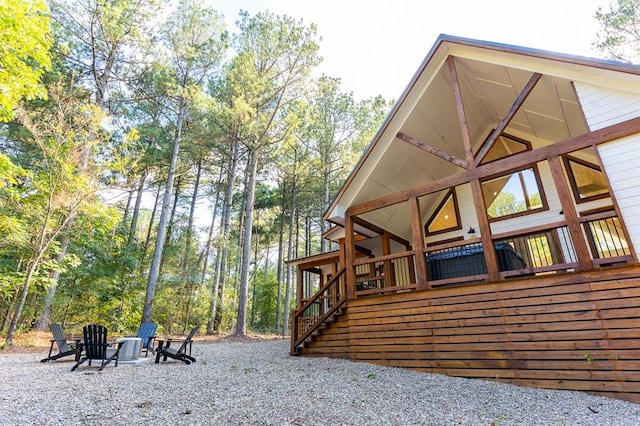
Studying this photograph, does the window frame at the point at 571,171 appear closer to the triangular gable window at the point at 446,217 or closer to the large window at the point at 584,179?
the large window at the point at 584,179

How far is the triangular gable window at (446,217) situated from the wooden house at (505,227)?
36 mm

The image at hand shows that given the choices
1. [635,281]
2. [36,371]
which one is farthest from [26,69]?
[635,281]

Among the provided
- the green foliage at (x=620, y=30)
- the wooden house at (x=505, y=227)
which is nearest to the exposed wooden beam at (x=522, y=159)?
the wooden house at (x=505, y=227)

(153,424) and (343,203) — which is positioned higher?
(343,203)

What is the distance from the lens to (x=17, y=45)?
6.39 m

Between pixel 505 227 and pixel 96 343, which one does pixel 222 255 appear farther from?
pixel 505 227

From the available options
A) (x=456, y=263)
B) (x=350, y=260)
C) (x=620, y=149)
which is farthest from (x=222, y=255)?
(x=620, y=149)

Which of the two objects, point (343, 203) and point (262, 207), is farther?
point (262, 207)

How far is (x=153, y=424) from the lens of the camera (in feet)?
9.45

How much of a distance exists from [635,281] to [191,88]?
49.9 ft

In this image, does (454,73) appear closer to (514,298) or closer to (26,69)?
(514,298)

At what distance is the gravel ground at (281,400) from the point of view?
3.15 m

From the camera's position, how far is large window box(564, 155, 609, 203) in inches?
269

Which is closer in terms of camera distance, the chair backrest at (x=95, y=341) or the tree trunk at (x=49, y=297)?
the chair backrest at (x=95, y=341)
